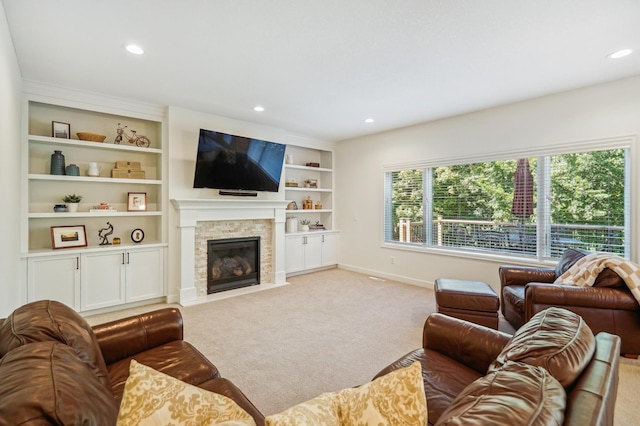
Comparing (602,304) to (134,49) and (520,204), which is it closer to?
(520,204)

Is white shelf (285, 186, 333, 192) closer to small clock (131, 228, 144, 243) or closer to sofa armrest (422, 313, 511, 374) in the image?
small clock (131, 228, 144, 243)

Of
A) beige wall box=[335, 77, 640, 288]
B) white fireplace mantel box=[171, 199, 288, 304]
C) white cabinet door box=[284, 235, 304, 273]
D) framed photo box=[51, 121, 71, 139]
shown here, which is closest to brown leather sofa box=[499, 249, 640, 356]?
beige wall box=[335, 77, 640, 288]

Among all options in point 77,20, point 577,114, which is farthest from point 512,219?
point 77,20

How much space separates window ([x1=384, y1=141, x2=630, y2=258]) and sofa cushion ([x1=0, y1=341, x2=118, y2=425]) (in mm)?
4466

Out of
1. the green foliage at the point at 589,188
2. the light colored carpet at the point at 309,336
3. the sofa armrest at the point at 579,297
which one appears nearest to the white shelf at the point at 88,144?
the light colored carpet at the point at 309,336

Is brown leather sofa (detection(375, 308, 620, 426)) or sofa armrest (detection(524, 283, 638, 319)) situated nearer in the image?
brown leather sofa (detection(375, 308, 620, 426))

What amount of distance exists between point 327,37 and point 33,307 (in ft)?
8.04

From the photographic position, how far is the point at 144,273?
156 inches

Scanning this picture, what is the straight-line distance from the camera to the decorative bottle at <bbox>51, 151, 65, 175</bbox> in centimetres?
351

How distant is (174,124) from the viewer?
13.5 ft

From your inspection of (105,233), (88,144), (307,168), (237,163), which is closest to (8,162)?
(88,144)

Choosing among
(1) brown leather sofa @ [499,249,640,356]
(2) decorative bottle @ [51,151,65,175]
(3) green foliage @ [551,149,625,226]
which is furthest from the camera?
(2) decorative bottle @ [51,151,65,175]

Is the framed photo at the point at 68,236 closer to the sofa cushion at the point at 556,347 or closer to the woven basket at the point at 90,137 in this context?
Answer: the woven basket at the point at 90,137

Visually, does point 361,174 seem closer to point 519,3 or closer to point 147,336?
point 519,3
